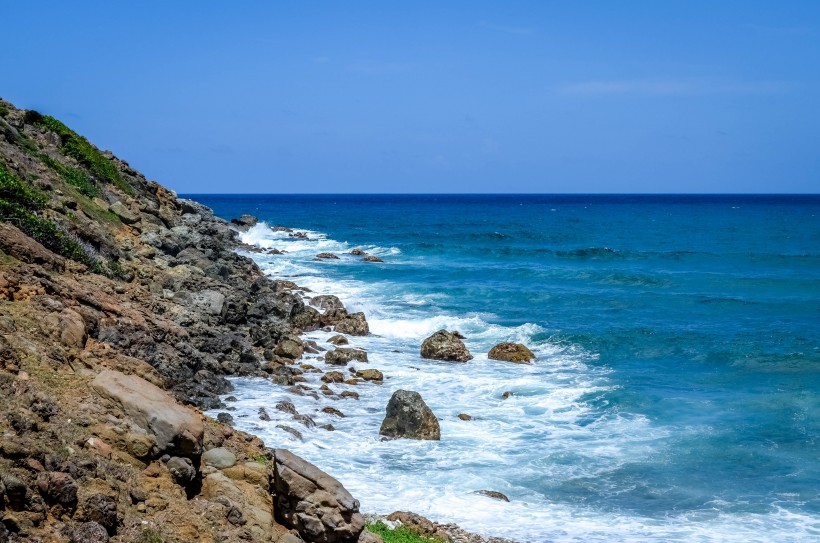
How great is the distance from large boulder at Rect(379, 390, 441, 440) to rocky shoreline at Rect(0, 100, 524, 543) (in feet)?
14.3

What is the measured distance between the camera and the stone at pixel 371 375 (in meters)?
24.6

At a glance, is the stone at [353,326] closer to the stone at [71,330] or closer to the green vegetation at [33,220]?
the green vegetation at [33,220]

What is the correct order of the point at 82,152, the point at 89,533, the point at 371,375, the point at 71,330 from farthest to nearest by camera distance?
the point at 82,152
the point at 371,375
the point at 71,330
the point at 89,533

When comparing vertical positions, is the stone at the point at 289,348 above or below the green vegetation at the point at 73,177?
below

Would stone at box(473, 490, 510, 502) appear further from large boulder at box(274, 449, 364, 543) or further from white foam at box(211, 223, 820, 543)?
large boulder at box(274, 449, 364, 543)

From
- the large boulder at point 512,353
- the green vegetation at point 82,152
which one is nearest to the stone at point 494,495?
the large boulder at point 512,353

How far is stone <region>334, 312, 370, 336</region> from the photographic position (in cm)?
3180

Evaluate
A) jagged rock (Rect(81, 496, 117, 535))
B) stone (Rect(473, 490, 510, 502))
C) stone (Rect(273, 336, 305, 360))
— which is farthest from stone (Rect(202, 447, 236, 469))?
stone (Rect(273, 336, 305, 360))

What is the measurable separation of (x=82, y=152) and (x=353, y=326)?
622 inches

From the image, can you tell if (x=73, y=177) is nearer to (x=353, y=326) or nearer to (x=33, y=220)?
(x=353, y=326)

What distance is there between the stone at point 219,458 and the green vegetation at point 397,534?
275 cm

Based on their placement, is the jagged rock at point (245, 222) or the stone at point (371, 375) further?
the jagged rock at point (245, 222)

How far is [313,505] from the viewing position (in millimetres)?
10945

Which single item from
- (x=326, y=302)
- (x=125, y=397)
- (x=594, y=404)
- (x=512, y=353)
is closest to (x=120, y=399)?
(x=125, y=397)
